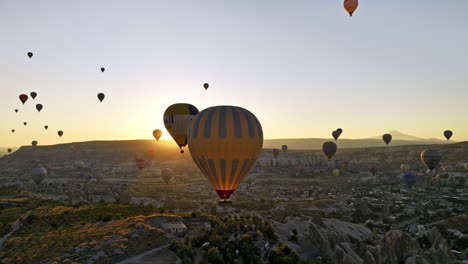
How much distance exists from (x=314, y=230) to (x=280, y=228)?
4043 mm

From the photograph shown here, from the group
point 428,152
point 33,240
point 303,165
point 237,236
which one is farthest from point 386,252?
point 303,165

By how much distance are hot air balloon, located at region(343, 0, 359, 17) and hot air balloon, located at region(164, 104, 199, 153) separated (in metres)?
27.3

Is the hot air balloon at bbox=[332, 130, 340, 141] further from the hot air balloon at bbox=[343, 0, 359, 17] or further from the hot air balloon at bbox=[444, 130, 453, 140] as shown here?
the hot air balloon at bbox=[343, 0, 359, 17]

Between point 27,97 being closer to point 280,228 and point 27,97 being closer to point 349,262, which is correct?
point 280,228

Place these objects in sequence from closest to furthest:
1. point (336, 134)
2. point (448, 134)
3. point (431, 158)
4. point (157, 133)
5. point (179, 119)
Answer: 1. point (179, 119)
2. point (431, 158)
3. point (157, 133)
4. point (448, 134)
5. point (336, 134)

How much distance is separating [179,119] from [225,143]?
2270cm

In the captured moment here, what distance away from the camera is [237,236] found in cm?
3578

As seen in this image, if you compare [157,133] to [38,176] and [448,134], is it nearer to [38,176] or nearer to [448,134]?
[38,176]

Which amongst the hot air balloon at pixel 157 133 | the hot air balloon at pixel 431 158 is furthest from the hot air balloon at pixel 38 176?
the hot air balloon at pixel 431 158

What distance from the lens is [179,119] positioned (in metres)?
55.0

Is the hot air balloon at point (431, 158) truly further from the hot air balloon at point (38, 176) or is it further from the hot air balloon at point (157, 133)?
the hot air balloon at point (38, 176)

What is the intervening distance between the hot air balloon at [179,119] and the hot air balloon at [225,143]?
2001 centimetres

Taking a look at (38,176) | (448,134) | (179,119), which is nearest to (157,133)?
(38,176)

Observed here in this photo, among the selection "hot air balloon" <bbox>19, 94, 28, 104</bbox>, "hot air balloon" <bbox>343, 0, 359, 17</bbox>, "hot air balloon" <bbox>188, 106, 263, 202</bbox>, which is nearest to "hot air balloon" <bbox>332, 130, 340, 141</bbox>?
"hot air balloon" <bbox>343, 0, 359, 17</bbox>
